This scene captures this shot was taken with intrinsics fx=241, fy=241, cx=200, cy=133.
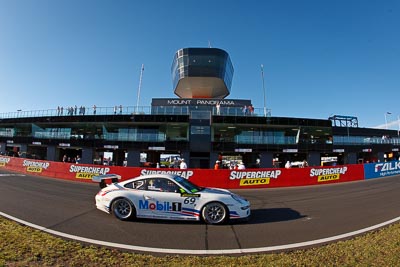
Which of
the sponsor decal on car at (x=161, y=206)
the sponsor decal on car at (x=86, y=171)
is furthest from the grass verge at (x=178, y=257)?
the sponsor decal on car at (x=86, y=171)

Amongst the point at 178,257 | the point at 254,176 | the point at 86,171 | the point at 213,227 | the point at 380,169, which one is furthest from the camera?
the point at 380,169

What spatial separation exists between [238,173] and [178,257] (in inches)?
458

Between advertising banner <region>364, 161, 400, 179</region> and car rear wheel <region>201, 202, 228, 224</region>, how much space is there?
19861mm

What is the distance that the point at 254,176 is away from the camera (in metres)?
15.5

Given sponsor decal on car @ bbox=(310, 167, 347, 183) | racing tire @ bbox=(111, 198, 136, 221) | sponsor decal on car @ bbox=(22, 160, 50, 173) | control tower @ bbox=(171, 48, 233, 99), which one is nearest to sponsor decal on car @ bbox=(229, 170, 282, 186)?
sponsor decal on car @ bbox=(310, 167, 347, 183)

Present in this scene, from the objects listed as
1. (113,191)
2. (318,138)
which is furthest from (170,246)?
(318,138)

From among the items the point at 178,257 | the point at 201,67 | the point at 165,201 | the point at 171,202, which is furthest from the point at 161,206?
the point at 201,67

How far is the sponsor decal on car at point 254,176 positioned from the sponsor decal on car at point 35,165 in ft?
51.8

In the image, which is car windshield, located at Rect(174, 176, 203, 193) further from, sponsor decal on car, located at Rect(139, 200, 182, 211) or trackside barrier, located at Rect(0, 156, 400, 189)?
trackside barrier, located at Rect(0, 156, 400, 189)

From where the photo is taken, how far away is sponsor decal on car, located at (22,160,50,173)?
802 inches

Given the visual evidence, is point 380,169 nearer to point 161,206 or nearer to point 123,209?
point 161,206

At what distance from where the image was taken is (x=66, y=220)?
639cm

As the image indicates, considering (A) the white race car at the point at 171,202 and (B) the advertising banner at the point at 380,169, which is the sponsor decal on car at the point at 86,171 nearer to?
(A) the white race car at the point at 171,202

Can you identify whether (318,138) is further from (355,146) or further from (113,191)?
(113,191)
